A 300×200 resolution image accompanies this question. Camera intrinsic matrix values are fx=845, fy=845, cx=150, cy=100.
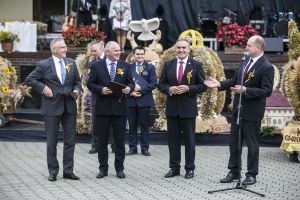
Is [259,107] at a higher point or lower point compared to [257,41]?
lower

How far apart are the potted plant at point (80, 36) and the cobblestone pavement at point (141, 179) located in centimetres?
583

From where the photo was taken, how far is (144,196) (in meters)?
10.9

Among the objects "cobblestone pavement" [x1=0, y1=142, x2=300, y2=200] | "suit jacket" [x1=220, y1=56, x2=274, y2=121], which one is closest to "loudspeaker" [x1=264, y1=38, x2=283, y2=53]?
"cobblestone pavement" [x1=0, y1=142, x2=300, y2=200]

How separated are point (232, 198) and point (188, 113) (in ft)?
5.97

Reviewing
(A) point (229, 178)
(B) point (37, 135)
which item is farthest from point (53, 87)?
(B) point (37, 135)

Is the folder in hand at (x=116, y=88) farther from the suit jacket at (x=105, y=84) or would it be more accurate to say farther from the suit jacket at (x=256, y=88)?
the suit jacket at (x=256, y=88)

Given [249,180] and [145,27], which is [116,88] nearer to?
[249,180]

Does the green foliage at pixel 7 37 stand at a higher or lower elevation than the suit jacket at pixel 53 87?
higher

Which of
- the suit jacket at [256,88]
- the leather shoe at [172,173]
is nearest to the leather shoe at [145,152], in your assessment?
the leather shoe at [172,173]

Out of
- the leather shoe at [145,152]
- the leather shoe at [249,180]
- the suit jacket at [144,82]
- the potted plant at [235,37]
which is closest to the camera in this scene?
the leather shoe at [249,180]

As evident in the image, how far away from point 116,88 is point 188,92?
1.02 meters

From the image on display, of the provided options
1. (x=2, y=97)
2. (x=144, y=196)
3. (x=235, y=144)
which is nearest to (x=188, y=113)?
(x=235, y=144)

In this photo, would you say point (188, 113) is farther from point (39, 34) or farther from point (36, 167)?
point (39, 34)

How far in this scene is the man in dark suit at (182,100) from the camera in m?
12.1
